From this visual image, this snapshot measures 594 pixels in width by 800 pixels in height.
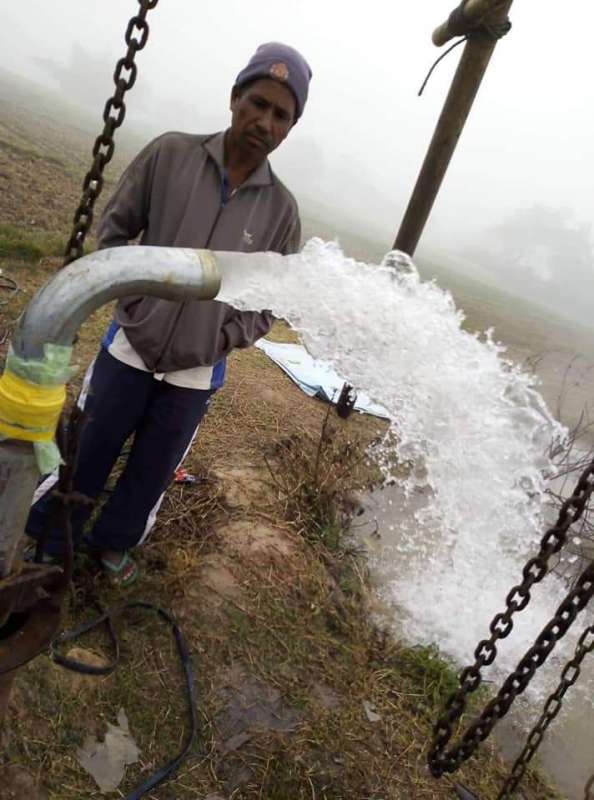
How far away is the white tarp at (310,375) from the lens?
20.9 feet

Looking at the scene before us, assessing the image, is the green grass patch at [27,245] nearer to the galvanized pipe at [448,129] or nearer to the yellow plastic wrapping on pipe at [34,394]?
the galvanized pipe at [448,129]

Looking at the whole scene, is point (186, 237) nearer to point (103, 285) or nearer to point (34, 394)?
point (103, 285)

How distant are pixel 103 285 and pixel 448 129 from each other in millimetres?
3114

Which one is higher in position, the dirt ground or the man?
the man

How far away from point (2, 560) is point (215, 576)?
75.7 inches

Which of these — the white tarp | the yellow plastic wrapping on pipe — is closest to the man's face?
the yellow plastic wrapping on pipe

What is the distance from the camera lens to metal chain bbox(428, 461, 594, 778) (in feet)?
5.37

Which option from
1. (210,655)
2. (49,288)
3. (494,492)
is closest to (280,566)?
(210,655)

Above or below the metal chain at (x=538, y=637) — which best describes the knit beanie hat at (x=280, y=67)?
above

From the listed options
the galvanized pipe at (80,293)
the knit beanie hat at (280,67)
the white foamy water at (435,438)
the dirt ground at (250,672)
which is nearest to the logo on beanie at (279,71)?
the knit beanie hat at (280,67)

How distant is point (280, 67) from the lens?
6.23ft

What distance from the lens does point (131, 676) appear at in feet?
8.00

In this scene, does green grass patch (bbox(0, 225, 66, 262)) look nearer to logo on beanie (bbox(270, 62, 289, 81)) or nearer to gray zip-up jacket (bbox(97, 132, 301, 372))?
gray zip-up jacket (bbox(97, 132, 301, 372))

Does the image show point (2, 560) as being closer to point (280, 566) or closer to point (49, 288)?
point (49, 288)
